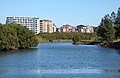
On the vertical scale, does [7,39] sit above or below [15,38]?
below

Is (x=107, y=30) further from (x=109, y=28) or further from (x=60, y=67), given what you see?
(x=60, y=67)

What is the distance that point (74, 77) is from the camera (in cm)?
3788

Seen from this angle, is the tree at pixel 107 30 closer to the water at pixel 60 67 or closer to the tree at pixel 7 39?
the tree at pixel 7 39

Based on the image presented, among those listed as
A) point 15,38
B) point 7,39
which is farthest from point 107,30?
point 7,39

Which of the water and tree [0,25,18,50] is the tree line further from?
the water

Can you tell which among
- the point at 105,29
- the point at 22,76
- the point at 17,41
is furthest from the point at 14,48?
the point at 22,76

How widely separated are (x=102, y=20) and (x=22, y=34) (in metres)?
47.4

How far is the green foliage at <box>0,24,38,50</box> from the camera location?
102m

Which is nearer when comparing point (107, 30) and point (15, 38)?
point (15, 38)

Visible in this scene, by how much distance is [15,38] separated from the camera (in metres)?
111

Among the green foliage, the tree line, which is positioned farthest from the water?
the tree line

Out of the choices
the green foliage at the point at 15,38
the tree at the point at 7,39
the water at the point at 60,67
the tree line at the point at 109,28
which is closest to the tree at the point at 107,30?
the tree line at the point at 109,28

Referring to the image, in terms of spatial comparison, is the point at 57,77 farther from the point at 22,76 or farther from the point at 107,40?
the point at 107,40

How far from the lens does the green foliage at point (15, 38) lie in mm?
102338
